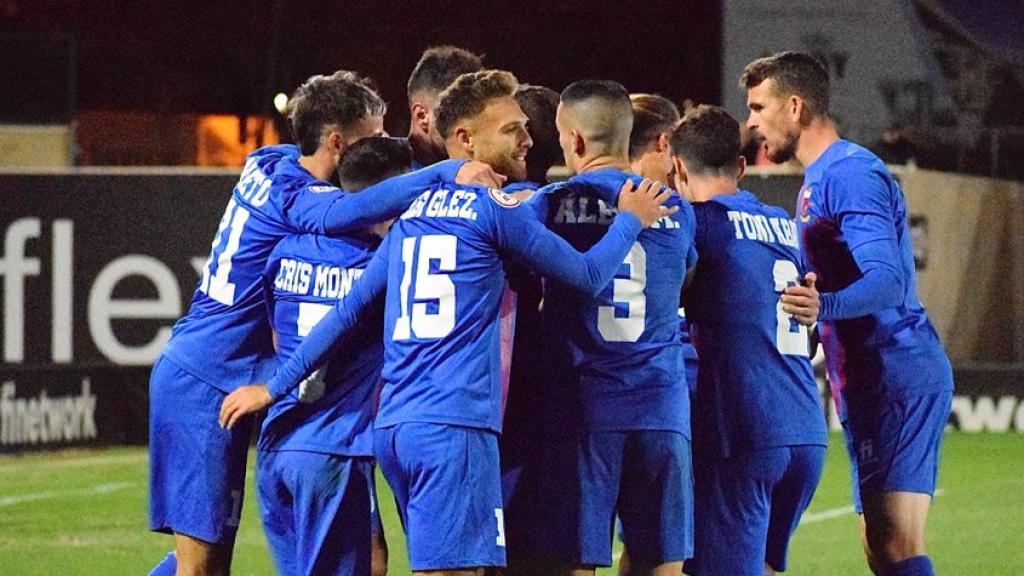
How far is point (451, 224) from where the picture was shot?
490 centimetres

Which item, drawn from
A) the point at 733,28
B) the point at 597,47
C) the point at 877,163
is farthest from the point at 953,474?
the point at 597,47

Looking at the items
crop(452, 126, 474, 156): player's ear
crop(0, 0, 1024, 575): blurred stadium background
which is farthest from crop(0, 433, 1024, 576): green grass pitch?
crop(452, 126, 474, 156): player's ear

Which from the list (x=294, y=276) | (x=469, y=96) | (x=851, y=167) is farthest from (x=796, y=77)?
(x=294, y=276)

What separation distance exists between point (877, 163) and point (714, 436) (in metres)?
1.09

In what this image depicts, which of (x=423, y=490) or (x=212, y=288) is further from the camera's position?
(x=212, y=288)

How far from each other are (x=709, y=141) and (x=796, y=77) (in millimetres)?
472

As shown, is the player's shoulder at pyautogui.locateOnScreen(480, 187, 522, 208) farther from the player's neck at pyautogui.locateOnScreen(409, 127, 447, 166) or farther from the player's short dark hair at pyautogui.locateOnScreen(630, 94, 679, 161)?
the player's neck at pyautogui.locateOnScreen(409, 127, 447, 166)

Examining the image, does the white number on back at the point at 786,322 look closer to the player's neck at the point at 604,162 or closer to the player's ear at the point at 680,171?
the player's ear at the point at 680,171

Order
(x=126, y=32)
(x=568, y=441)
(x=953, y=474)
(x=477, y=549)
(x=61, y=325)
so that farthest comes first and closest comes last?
(x=126, y=32)
(x=61, y=325)
(x=953, y=474)
(x=568, y=441)
(x=477, y=549)

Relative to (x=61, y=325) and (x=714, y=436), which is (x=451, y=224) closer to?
(x=714, y=436)

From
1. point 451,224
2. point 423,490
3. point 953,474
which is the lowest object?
point 953,474

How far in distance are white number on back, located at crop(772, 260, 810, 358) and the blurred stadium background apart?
2.76m

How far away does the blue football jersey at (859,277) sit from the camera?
18.6 feet

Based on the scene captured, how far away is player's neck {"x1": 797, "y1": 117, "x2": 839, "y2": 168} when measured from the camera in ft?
19.4
